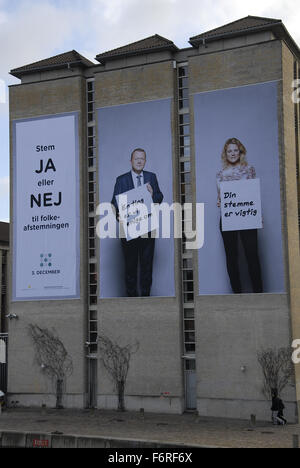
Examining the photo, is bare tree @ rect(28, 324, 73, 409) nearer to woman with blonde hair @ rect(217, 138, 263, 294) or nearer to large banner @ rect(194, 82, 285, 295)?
large banner @ rect(194, 82, 285, 295)

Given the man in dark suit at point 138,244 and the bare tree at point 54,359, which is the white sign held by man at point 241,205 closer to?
the man in dark suit at point 138,244

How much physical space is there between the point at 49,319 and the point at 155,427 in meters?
11.3

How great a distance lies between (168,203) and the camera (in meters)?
42.2

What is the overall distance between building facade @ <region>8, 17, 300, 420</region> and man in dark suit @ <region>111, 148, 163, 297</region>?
1.31 feet

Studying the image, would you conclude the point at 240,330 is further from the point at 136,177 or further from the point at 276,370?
the point at 136,177

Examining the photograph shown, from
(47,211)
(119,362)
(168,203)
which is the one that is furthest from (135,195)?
(119,362)

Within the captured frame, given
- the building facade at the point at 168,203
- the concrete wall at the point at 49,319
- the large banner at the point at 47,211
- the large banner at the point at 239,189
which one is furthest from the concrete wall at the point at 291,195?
the large banner at the point at 47,211

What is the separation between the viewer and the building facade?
129ft

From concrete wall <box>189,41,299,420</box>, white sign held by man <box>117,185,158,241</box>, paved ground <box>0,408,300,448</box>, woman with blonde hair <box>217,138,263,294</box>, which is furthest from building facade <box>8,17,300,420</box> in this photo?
paved ground <box>0,408,300,448</box>

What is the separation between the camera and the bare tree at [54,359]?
143ft

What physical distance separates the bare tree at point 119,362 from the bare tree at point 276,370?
7839mm
